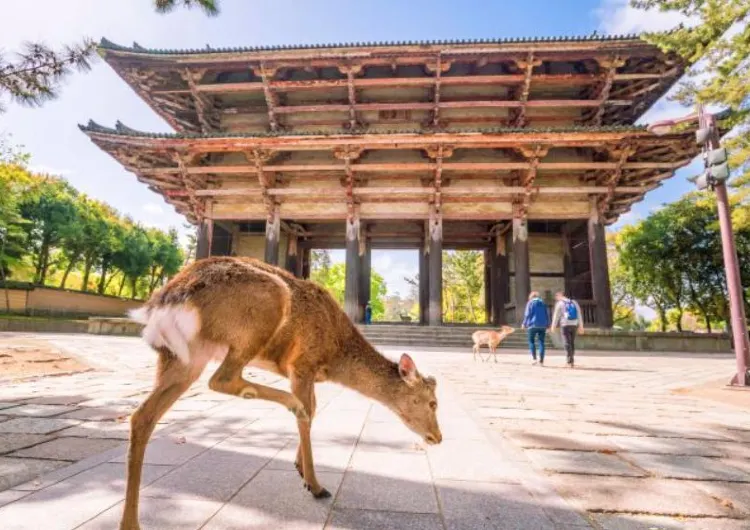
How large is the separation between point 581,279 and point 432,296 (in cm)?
703

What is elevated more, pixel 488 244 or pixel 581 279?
pixel 488 244

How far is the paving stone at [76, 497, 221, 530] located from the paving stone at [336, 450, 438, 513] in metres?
0.67

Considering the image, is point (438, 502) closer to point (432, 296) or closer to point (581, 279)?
point (432, 296)

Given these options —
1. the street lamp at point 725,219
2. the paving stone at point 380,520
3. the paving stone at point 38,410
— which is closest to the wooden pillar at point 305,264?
the street lamp at point 725,219

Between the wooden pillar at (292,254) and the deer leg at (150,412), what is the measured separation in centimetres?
1739

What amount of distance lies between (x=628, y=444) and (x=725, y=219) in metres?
6.08

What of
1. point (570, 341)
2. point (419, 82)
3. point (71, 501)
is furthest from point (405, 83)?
point (71, 501)

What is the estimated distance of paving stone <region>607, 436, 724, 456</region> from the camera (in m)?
3.06

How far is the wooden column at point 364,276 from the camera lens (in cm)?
1612

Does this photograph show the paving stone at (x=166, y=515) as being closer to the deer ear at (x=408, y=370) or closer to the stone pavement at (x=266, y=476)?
the stone pavement at (x=266, y=476)

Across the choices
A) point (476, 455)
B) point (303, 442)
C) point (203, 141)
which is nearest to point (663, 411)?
point (476, 455)

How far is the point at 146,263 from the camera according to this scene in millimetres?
33719

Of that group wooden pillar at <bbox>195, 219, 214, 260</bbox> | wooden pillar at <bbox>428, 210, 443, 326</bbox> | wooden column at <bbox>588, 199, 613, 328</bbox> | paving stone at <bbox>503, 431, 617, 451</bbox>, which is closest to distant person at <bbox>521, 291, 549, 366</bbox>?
wooden pillar at <bbox>428, 210, 443, 326</bbox>

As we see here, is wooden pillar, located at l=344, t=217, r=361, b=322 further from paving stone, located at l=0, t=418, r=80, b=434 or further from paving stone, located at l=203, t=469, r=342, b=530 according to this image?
paving stone, located at l=203, t=469, r=342, b=530
